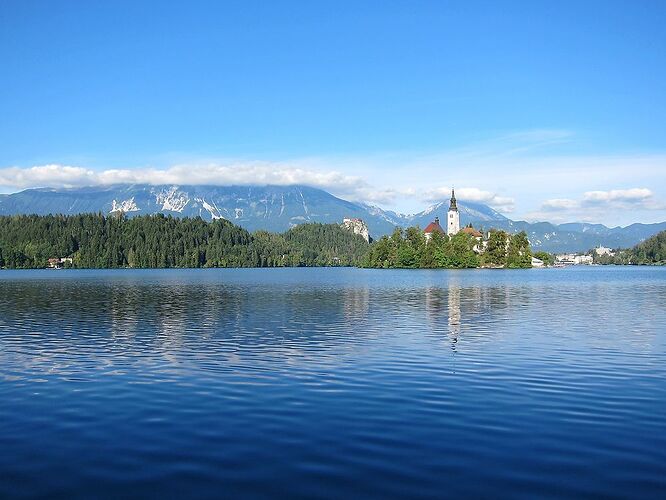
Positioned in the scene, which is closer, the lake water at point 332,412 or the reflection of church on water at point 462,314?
the lake water at point 332,412

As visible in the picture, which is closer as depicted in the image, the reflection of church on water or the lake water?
the lake water

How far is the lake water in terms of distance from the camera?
1501cm

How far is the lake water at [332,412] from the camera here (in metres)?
15.0

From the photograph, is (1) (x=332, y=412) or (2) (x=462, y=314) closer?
(1) (x=332, y=412)

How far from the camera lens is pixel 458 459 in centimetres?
1647

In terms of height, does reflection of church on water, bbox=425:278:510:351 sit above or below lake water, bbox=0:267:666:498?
above

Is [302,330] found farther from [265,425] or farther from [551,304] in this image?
[551,304]

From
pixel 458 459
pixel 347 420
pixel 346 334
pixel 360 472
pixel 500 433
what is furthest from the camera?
pixel 346 334

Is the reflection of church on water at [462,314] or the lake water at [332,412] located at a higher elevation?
the reflection of church on water at [462,314]

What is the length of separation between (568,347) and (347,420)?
70.3 feet

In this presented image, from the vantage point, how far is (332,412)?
2162cm

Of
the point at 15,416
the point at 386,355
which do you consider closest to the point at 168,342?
the point at 386,355

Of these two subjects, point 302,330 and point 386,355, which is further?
point 302,330

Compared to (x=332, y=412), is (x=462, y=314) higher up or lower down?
higher up
